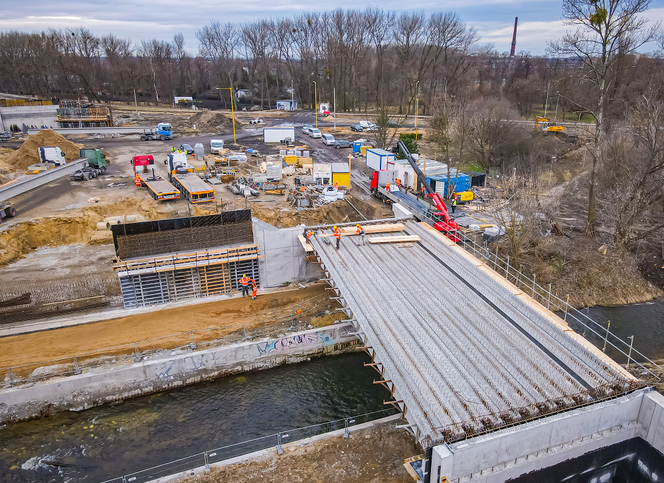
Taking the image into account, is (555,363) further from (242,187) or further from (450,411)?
(242,187)

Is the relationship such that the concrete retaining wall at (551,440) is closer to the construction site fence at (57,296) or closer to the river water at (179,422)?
the river water at (179,422)

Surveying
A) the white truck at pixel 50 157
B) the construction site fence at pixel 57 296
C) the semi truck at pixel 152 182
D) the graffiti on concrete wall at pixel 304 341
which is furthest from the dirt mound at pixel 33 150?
the graffiti on concrete wall at pixel 304 341

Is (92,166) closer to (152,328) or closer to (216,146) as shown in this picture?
(216,146)

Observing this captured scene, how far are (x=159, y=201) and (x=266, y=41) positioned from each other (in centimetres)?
7622

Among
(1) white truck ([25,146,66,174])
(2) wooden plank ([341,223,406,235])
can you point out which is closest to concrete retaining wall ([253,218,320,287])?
(2) wooden plank ([341,223,406,235])

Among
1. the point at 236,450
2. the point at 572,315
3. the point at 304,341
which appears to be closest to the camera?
the point at 236,450

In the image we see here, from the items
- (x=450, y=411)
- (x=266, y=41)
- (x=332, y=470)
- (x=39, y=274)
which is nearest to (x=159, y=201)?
(x=39, y=274)

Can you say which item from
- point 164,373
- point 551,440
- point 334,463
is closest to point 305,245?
point 164,373

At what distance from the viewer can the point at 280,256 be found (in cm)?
2345

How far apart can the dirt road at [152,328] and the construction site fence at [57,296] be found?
59.0 inches

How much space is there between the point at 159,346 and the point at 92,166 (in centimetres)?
2850

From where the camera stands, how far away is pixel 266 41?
97.7m

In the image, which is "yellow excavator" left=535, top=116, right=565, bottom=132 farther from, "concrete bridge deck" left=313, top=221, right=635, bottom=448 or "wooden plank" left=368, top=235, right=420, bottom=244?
"concrete bridge deck" left=313, top=221, right=635, bottom=448

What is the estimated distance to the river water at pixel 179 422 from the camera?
48.3ft
